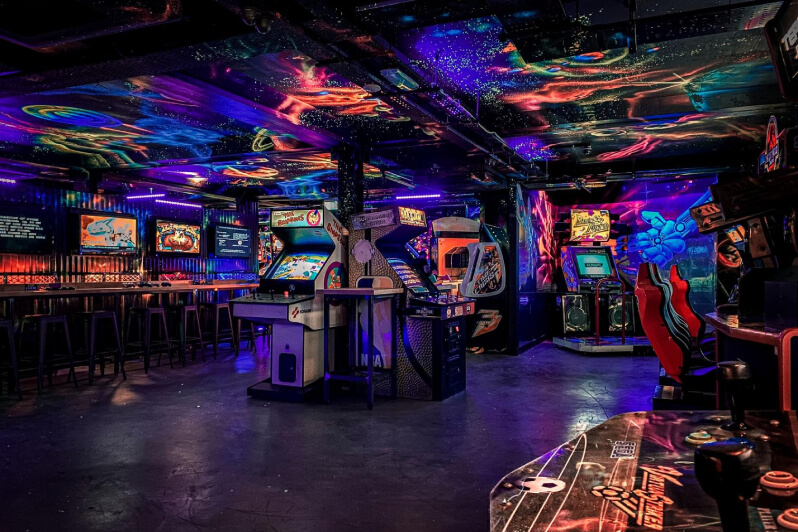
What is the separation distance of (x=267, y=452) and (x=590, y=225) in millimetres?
7749

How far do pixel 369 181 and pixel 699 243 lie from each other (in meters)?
5.86

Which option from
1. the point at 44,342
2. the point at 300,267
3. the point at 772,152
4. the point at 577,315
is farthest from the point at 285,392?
the point at 577,315

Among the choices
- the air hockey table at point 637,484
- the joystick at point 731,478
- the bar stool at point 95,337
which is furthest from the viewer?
the bar stool at point 95,337

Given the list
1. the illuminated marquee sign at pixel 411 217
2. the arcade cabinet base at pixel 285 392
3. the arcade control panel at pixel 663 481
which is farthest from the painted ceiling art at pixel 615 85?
the arcade cabinet base at pixel 285 392

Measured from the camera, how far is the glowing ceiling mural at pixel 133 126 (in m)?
5.47

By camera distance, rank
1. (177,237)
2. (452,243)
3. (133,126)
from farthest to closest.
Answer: (452,243), (177,237), (133,126)

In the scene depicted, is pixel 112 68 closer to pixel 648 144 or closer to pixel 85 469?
pixel 85 469

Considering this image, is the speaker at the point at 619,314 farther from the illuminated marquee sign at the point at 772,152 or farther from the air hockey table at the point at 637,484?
the air hockey table at the point at 637,484

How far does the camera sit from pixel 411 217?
597 centimetres

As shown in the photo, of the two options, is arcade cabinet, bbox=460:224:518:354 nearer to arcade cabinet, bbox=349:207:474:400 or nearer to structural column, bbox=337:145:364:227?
arcade cabinet, bbox=349:207:474:400

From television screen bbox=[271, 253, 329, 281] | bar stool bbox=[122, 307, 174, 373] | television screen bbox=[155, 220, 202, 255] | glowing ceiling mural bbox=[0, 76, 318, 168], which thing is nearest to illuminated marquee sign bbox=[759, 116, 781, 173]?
television screen bbox=[271, 253, 329, 281]

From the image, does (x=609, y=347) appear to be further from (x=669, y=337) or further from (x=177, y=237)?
(x=177, y=237)

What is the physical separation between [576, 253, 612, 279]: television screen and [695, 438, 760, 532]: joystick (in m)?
9.77

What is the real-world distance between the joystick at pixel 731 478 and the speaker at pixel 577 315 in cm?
973
